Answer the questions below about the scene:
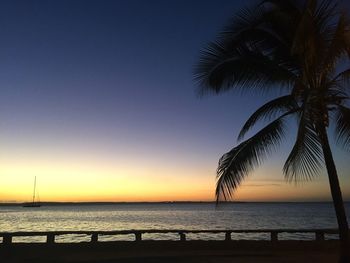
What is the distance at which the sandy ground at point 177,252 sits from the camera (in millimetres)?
15641

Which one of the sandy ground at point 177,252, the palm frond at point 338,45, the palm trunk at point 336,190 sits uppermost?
the palm frond at point 338,45

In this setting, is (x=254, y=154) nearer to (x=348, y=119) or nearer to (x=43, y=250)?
(x=348, y=119)

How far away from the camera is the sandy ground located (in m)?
15.6

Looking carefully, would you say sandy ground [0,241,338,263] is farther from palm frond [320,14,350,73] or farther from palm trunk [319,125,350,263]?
palm frond [320,14,350,73]

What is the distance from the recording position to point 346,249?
Result: 11.1 metres

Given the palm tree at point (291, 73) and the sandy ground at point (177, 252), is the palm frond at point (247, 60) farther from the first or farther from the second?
the sandy ground at point (177, 252)

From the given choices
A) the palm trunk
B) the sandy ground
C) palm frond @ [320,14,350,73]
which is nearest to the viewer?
palm frond @ [320,14,350,73]

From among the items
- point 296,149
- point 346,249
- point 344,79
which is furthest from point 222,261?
point 344,79

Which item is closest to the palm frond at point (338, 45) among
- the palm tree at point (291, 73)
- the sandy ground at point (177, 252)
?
the palm tree at point (291, 73)

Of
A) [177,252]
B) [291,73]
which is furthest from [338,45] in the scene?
[177,252]

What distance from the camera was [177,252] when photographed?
57.3 ft

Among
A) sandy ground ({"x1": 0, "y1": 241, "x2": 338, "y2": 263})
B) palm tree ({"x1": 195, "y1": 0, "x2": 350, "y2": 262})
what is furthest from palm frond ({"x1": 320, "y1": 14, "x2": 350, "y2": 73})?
sandy ground ({"x1": 0, "y1": 241, "x2": 338, "y2": 263})

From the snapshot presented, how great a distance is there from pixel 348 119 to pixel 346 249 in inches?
126

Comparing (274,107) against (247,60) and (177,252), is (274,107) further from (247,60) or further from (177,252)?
(177,252)
